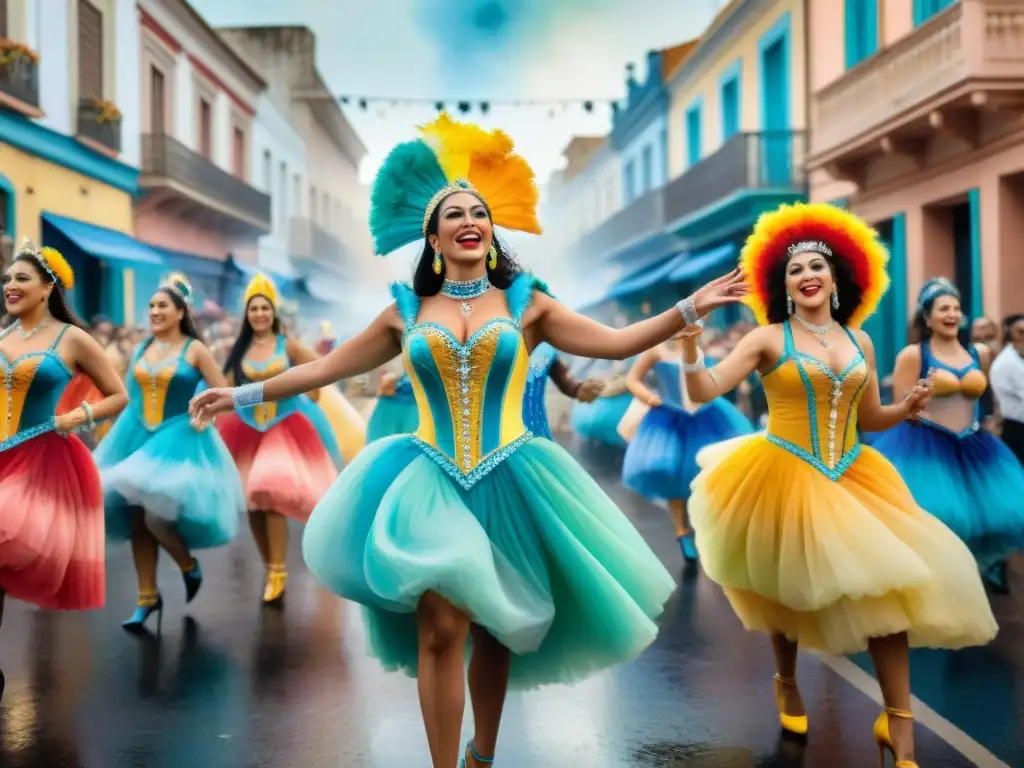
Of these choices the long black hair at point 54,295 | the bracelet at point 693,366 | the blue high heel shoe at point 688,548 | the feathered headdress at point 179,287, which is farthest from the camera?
the blue high heel shoe at point 688,548

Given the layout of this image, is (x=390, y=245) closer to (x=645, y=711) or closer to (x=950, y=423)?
(x=645, y=711)

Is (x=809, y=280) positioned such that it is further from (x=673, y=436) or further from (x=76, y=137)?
(x=76, y=137)

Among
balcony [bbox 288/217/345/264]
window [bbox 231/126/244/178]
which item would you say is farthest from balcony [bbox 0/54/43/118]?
balcony [bbox 288/217/345/264]

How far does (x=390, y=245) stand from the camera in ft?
16.6

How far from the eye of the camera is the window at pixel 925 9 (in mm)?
17547

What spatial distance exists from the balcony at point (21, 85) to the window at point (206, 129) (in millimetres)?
14966

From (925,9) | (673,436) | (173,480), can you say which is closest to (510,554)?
(173,480)

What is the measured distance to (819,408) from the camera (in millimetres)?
5402

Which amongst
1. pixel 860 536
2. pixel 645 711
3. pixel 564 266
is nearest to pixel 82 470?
pixel 645 711

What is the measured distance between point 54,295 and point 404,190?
2641mm

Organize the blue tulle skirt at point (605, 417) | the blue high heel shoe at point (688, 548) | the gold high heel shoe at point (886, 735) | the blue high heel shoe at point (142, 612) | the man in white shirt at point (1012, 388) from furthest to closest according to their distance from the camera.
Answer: the blue tulle skirt at point (605, 417) → the man in white shirt at point (1012, 388) → the blue high heel shoe at point (688, 548) → the blue high heel shoe at point (142, 612) → the gold high heel shoe at point (886, 735)

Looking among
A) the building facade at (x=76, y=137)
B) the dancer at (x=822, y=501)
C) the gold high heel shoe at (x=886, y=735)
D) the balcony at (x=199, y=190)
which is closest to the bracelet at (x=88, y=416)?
the dancer at (x=822, y=501)

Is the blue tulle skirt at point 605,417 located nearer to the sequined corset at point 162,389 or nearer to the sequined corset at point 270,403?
the sequined corset at point 270,403

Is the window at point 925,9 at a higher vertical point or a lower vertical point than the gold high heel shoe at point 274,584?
higher
